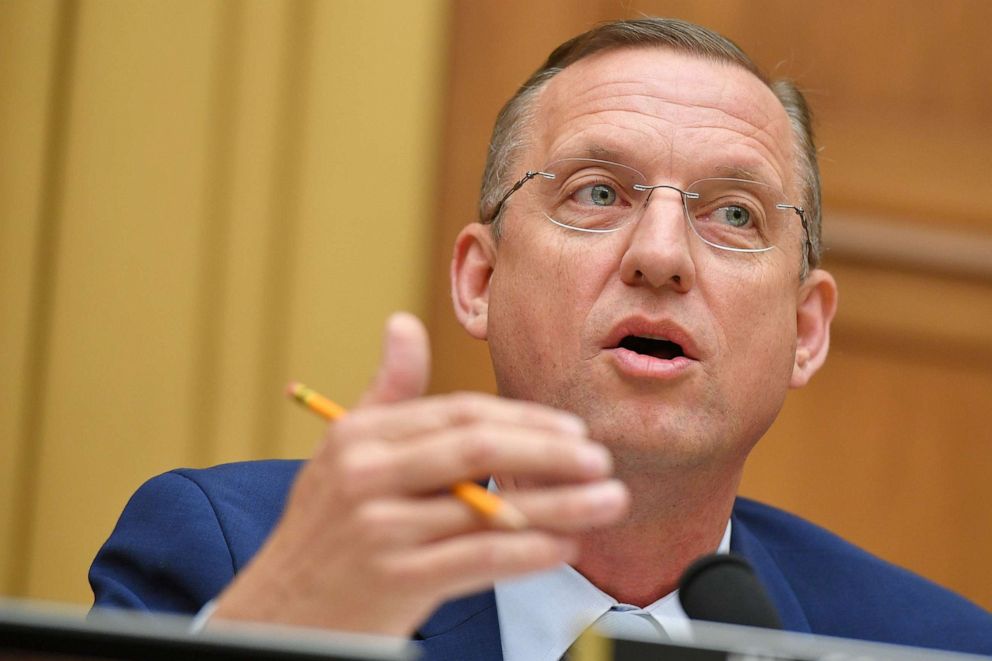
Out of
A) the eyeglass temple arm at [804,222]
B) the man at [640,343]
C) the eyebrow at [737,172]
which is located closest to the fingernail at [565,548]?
the man at [640,343]

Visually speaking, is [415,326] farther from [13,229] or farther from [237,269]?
[13,229]

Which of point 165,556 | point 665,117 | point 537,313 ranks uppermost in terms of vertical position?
point 665,117

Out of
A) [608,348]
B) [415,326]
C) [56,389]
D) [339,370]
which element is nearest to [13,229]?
[56,389]

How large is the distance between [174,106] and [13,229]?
0.38 meters

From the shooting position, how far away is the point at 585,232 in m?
1.62

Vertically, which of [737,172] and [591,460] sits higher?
[737,172]

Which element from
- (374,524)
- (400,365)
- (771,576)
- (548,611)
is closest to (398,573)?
(374,524)

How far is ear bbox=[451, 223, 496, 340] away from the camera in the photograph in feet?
6.04

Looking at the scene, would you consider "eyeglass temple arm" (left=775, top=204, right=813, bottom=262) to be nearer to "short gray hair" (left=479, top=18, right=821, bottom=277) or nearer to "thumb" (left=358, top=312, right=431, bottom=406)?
"short gray hair" (left=479, top=18, right=821, bottom=277)

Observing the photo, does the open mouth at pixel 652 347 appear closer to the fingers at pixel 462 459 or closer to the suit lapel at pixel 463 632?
the suit lapel at pixel 463 632

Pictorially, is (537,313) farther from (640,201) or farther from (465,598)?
(465,598)

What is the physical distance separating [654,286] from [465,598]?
46 centimetres

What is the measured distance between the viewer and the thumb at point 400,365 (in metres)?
0.95

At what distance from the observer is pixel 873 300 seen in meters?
2.49
